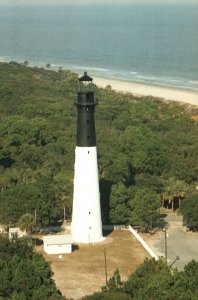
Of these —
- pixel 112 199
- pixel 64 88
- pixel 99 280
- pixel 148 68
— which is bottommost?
pixel 99 280

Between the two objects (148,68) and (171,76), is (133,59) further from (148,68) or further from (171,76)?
(171,76)

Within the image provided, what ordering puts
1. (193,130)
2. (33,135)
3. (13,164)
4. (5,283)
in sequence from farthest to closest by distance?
(193,130), (33,135), (13,164), (5,283)

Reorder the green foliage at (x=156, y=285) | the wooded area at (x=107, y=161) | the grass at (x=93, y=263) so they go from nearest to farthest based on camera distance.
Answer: the green foliage at (x=156, y=285)
the grass at (x=93, y=263)
the wooded area at (x=107, y=161)

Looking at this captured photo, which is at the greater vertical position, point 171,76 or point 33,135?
point 171,76

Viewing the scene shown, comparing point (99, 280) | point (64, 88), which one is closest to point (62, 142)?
point (99, 280)

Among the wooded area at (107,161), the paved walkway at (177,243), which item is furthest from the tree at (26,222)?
the paved walkway at (177,243)

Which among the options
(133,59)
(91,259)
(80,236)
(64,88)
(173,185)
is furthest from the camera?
(133,59)

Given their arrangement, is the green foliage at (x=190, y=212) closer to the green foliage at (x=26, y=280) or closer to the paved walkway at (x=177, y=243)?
the paved walkway at (x=177, y=243)
